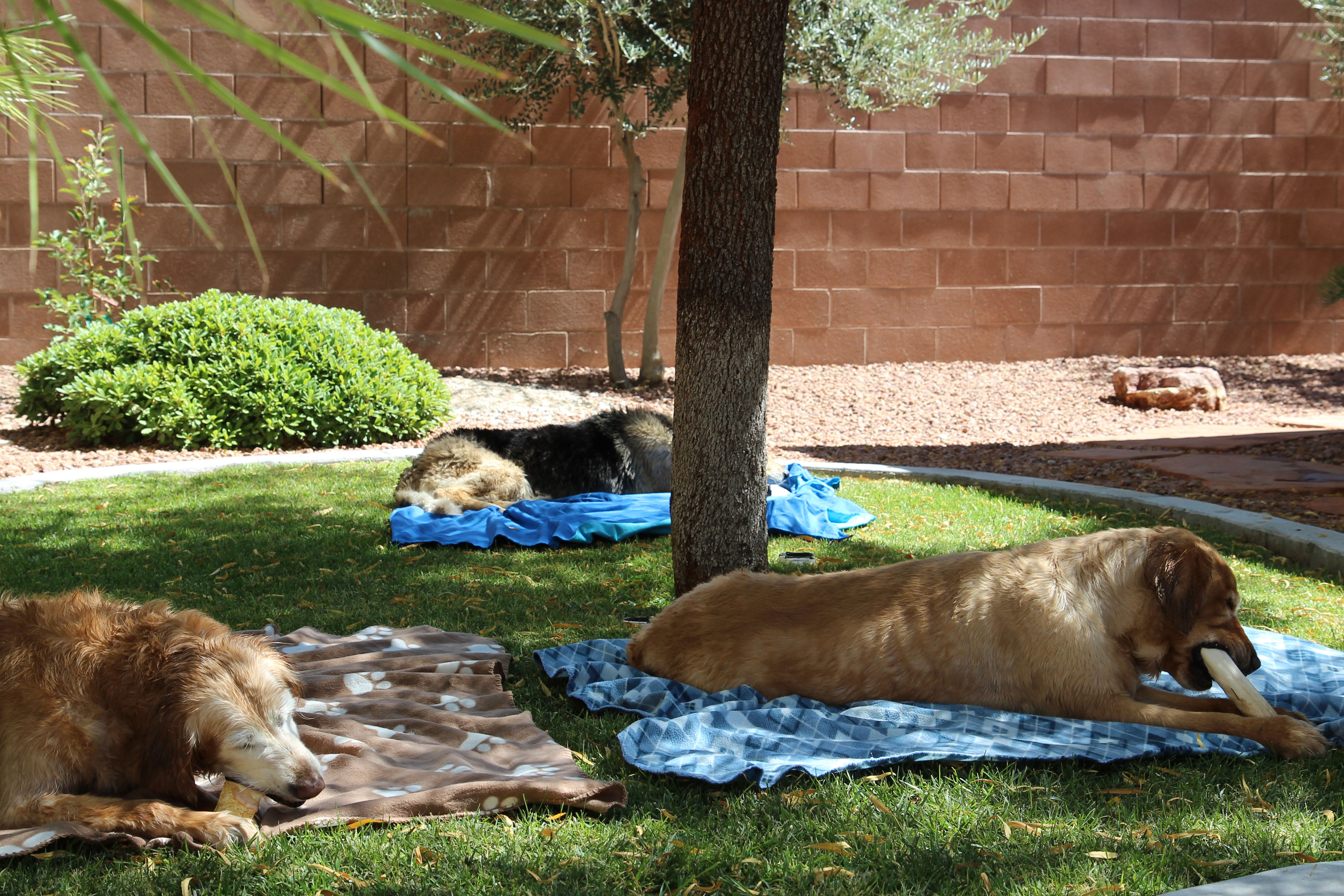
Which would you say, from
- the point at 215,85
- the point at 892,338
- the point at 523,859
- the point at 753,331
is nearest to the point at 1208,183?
the point at 892,338

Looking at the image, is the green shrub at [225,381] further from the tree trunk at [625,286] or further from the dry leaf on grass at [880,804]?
the dry leaf on grass at [880,804]

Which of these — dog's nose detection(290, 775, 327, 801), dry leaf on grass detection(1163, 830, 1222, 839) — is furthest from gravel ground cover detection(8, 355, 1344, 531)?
dog's nose detection(290, 775, 327, 801)

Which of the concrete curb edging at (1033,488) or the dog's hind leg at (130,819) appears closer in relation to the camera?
the dog's hind leg at (130,819)

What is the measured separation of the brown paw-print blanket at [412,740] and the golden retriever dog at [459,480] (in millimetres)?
2797

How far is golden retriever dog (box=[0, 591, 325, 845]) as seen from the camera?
9.48ft

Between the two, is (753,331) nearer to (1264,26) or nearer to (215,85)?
(215,85)

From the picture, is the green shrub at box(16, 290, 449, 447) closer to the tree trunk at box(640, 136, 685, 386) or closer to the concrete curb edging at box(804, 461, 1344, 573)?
the tree trunk at box(640, 136, 685, 386)

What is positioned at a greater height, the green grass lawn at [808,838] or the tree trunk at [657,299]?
the tree trunk at [657,299]

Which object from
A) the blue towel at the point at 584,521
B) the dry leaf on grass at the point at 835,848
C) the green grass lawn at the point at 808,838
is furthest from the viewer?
the blue towel at the point at 584,521

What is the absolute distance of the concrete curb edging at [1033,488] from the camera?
653 centimetres

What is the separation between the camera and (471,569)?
6305 mm

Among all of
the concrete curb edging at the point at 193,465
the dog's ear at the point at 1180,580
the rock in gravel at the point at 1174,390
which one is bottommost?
the concrete curb edging at the point at 193,465

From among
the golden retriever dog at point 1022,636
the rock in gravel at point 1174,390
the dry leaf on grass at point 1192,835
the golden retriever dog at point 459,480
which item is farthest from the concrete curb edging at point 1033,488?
the rock in gravel at point 1174,390

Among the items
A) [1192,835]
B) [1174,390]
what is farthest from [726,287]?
[1174,390]
